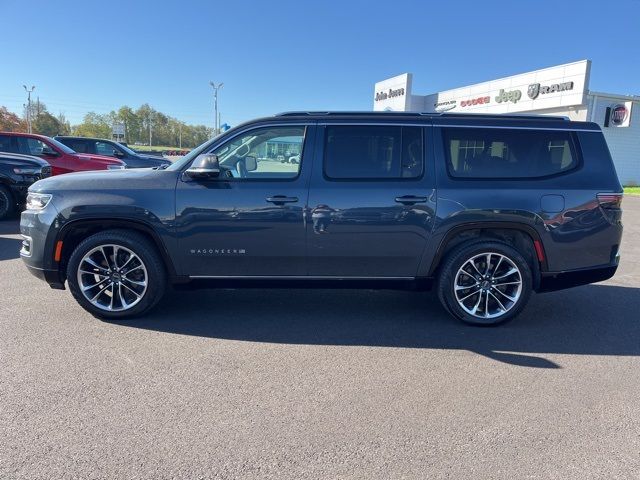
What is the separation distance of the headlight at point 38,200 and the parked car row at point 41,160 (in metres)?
2.55

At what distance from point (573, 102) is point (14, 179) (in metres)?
25.4

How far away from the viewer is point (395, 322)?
4.50 m

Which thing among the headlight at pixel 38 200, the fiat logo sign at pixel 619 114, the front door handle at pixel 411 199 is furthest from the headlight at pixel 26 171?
the fiat logo sign at pixel 619 114

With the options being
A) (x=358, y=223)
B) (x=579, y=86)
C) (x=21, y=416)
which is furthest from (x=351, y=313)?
(x=579, y=86)

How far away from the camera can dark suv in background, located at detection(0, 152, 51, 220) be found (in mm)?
9414

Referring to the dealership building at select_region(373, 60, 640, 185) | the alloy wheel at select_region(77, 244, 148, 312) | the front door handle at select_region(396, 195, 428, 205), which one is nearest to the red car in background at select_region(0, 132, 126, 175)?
the alloy wheel at select_region(77, 244, 148, 312)

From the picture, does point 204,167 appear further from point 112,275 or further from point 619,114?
point 619,114

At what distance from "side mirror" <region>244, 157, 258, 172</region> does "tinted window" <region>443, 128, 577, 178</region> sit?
1.83 m

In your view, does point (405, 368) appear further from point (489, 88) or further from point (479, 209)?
point (489, 88)

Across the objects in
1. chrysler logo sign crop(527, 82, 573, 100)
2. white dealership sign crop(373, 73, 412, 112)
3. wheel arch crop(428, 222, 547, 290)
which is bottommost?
wheel arch crop(428, 222, 547, 290)

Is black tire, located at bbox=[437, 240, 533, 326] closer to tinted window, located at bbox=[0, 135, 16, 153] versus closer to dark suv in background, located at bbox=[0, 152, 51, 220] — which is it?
dark suv in background, located at bbox=[0, 152, 51, 220]

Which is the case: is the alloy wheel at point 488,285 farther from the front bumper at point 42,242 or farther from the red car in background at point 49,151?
the red car in background at point 49,151

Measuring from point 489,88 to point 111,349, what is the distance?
30852mm

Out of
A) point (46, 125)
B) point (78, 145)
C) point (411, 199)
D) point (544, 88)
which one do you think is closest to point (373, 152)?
point (411, 199)
